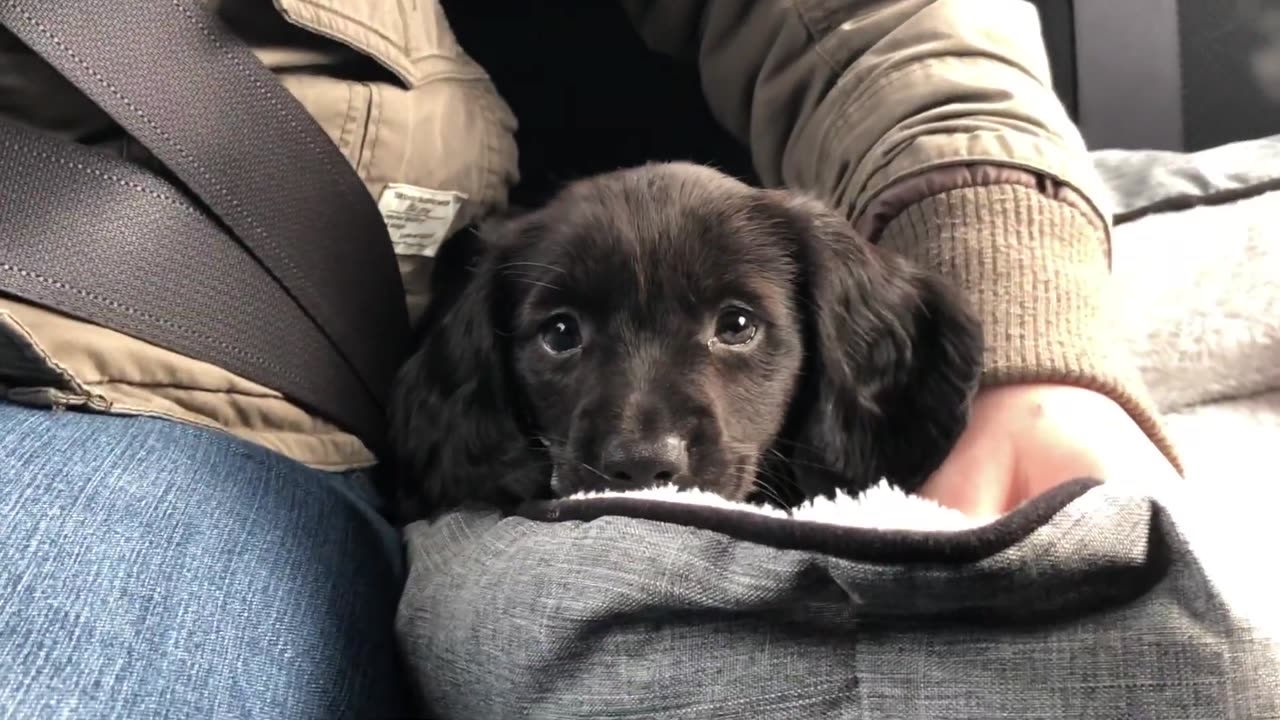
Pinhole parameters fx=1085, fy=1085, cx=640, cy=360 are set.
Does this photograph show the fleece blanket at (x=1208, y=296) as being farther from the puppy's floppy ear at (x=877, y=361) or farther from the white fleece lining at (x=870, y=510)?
the white fleece lining at (x=870, y=510)

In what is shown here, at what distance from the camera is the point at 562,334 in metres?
1.09

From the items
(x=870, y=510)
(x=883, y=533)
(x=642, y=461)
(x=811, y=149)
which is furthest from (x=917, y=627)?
(x=811, y=149)

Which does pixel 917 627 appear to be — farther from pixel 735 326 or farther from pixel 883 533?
pixel 735 326

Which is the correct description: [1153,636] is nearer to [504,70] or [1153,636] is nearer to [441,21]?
[441,21]

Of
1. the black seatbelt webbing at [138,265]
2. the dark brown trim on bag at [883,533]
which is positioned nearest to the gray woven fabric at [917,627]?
the dark brown trim on bag at [883,533]

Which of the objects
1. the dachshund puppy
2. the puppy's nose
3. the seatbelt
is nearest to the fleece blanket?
the dachshund puppy

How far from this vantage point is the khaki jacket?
891 mm

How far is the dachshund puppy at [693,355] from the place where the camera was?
3.30 ft

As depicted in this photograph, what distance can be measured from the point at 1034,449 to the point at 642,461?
326 mm

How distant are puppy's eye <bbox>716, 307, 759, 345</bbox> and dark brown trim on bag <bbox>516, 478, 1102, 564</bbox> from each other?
383mm

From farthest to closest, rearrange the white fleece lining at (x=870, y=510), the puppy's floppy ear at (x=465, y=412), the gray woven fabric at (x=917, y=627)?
1. the puppy's floppy ear at (x=465, y=412)
2. the white fleece lining at (x=870, y=510)
3. the gray woven fabric at (x=917, y=627)

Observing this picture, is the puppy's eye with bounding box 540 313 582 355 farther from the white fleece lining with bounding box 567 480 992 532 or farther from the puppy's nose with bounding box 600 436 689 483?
the white fleece lining with bounding box 567 480 992 532

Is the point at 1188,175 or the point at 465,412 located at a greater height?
the point at 465,412

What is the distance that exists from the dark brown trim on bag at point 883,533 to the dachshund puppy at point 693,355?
0.91ft
